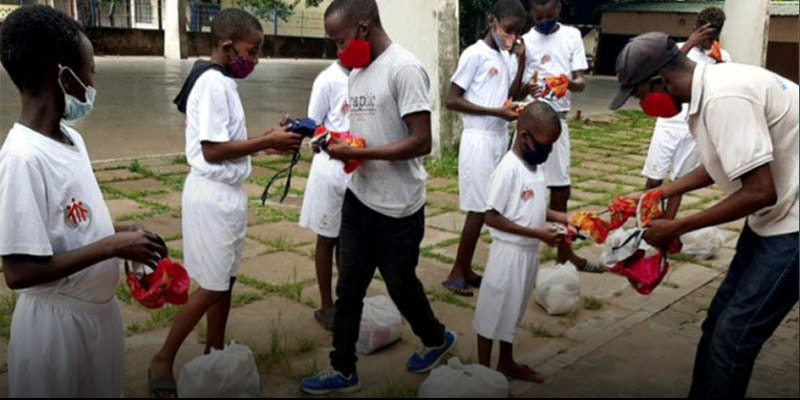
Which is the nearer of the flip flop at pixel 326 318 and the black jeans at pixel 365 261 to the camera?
the black jeans at pixel 365 261

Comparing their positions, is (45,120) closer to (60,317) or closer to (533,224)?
(60,317)

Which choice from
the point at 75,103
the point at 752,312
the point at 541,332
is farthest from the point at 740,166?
the point at 75,103

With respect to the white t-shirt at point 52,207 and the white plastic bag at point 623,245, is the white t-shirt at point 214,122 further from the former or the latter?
the white plastic bag at point 623,245

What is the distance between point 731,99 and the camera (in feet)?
9.16

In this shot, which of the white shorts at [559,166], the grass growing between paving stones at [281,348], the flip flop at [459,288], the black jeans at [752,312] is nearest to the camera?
the black jeans at [752,312]

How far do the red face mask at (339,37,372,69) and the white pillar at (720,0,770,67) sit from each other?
1183cm

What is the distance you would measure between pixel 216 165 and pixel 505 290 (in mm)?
1550

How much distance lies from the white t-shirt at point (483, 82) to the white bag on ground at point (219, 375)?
101 inches

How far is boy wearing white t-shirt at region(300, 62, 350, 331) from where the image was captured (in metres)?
4.54

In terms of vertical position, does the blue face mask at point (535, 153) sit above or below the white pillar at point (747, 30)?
below

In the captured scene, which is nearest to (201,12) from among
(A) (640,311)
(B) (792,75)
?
(B) (792,75)

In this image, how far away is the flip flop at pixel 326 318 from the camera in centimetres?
449

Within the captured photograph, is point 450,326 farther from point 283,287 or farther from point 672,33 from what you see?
point 672,33

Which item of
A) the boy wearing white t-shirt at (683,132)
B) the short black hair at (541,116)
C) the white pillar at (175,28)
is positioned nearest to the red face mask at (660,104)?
the short black hair at (541,116)
